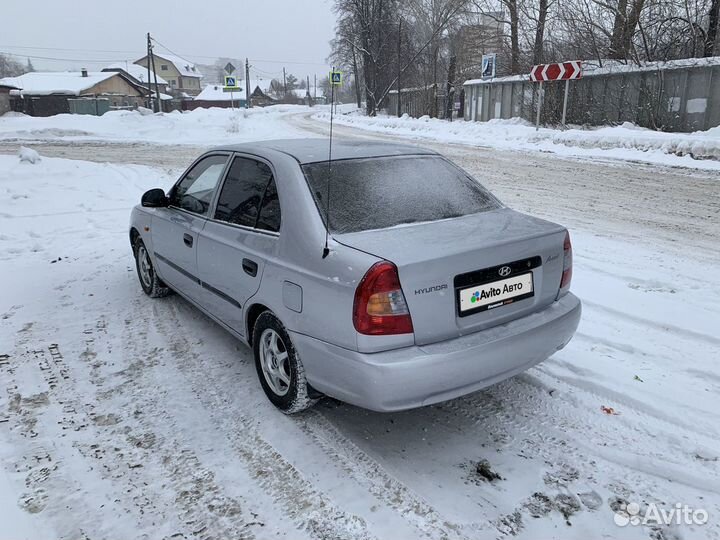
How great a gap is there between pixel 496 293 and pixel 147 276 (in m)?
3.79

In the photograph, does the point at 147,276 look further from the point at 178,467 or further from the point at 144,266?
the point at 178,467

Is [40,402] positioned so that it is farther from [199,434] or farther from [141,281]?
[141,281]

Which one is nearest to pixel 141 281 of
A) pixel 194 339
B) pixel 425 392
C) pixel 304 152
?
pixel 194 339

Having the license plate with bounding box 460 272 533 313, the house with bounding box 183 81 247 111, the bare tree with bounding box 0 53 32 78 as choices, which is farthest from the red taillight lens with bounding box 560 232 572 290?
the bare tree with bounding box 0 53 32 78

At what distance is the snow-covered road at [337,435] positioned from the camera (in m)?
2.54

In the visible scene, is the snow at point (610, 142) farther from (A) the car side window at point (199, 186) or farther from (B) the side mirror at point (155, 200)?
(B) the side mirror at point (155, 200)

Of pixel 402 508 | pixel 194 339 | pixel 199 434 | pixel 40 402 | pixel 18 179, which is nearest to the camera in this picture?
pixel 402 508

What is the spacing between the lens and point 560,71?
19.1 m

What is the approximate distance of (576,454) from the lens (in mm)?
2941

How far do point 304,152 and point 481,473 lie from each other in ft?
7.42

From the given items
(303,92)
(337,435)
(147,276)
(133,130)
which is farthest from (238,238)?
(303,92)

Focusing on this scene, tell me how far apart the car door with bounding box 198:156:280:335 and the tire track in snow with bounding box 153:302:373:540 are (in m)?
0.46

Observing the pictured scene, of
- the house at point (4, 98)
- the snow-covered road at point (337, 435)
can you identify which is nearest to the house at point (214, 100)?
the house at point (4, 98)

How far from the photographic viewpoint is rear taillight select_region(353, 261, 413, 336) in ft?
8.79
